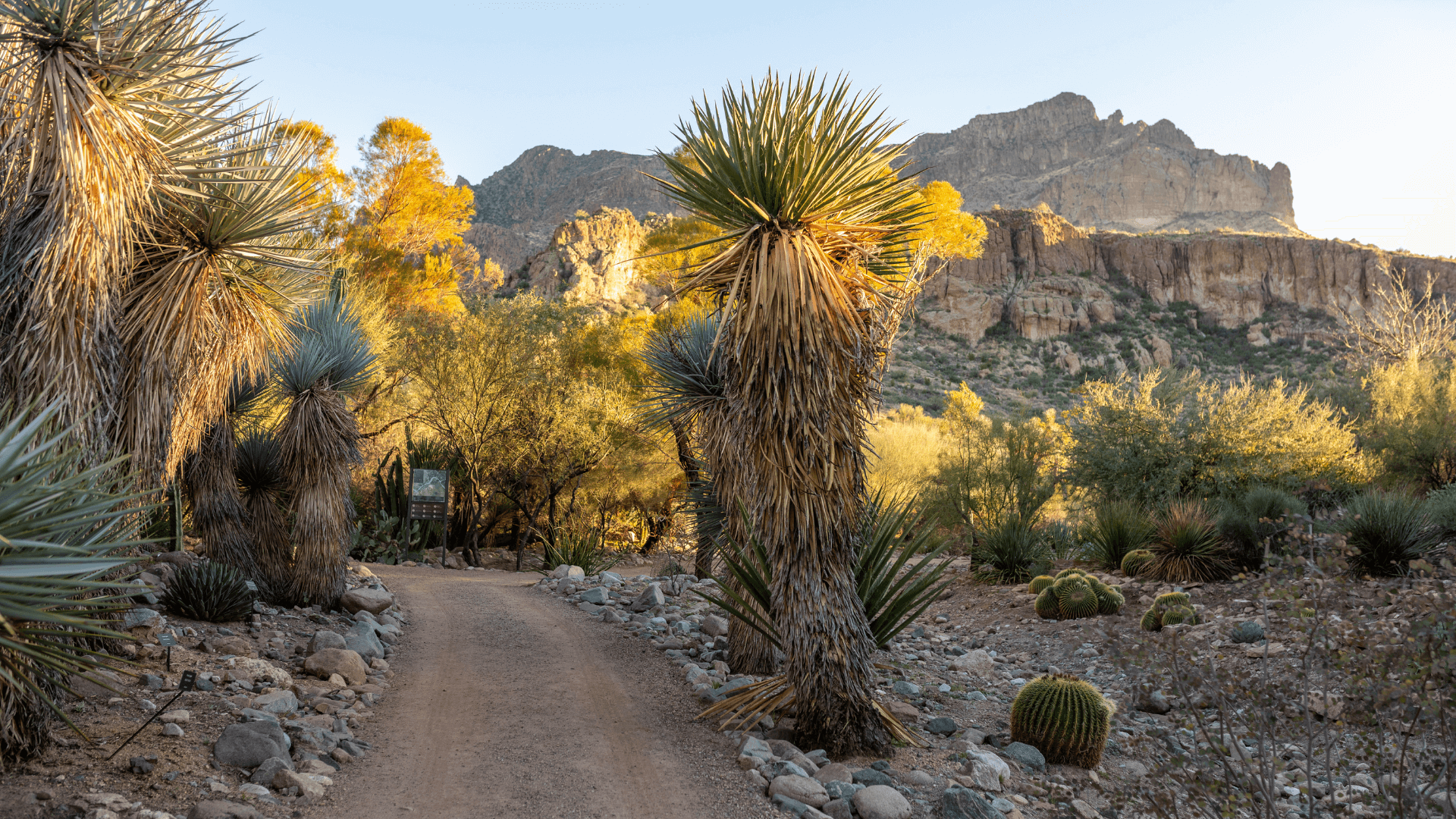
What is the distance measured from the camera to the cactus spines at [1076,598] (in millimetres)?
11891

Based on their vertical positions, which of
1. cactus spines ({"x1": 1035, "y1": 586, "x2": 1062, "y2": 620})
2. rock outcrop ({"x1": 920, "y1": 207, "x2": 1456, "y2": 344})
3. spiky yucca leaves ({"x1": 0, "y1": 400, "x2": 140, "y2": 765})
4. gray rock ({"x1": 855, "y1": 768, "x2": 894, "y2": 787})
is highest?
rock outcrop ({"x1": 920, "y1": 207, "x2": 1456, "y2": 344})

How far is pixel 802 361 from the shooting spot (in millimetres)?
5734

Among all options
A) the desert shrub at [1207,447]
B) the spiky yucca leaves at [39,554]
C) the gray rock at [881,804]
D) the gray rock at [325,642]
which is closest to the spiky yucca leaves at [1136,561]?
the desert shrub at [1207,447]

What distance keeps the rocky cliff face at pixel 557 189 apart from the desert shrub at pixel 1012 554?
94.3m

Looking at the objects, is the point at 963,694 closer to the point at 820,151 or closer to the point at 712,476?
the point at 712,476

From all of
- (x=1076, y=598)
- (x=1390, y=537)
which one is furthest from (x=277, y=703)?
(x=1390, y=537)

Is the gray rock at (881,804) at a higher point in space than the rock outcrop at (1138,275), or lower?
lower

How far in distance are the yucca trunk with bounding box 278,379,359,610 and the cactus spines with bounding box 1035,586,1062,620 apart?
10.1m

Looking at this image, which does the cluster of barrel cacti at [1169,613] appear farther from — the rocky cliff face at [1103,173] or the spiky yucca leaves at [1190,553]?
the rocky cliff face at [1103,173]

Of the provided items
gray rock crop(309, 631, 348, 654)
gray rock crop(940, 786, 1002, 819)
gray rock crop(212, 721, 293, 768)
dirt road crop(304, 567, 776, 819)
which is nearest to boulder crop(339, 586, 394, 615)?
dirt road crop(304, 567, 776, 819)

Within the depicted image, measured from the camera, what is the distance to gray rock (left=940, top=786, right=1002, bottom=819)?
490 cm

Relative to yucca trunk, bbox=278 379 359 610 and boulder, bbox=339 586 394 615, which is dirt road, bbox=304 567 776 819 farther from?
yucca trunk, bbox=278 379 359 610

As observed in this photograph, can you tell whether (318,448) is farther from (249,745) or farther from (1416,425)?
(1416,425)

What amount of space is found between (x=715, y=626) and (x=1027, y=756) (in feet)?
13.0
